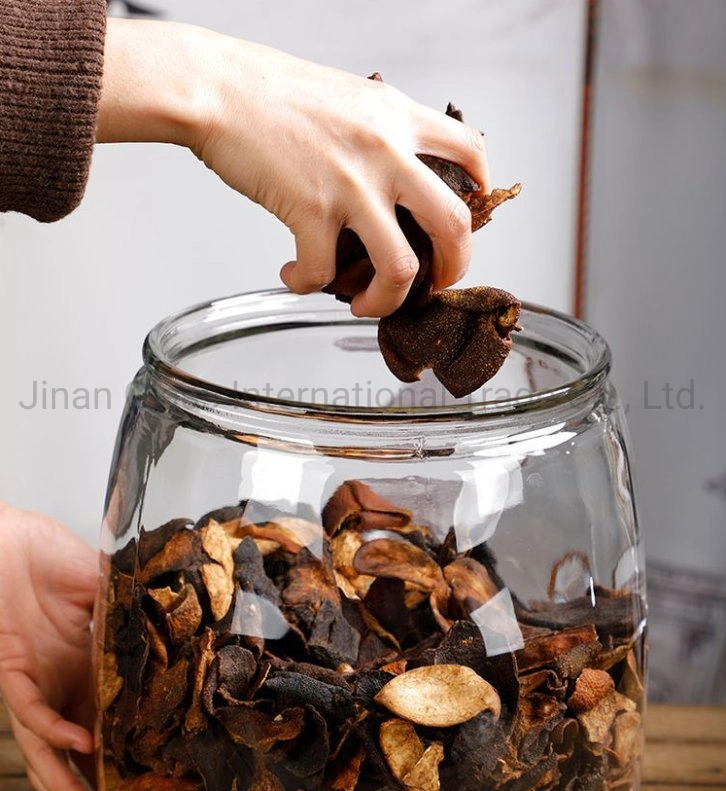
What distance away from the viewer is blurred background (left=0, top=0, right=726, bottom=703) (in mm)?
1441

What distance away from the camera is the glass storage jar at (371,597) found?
1.83 feet

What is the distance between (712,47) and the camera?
4.73ft

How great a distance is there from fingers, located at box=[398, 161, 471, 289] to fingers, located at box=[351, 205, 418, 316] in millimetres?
13

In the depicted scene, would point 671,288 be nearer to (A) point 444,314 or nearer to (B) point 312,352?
(B) point 312,352

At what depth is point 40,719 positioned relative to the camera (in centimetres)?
81

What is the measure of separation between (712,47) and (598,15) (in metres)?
0.15

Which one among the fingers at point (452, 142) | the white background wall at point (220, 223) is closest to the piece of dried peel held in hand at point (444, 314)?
the fingers at point (452, 142)

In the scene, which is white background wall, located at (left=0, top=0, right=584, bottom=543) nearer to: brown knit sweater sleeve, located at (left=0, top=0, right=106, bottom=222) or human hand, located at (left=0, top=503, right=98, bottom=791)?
human hand, located at (left=0, top=503, right=98, bottom=791)

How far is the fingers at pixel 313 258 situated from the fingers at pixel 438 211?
0.15 ft

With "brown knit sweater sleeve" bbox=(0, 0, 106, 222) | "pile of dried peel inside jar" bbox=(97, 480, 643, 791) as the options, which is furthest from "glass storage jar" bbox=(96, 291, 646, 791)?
"brown knit sweater sleeve" bbox=(0, 0, 106, 222)

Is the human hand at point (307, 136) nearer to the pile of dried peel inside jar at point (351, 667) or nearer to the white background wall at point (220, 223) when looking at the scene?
the pile of dried peel inside jar at point (351, 667)

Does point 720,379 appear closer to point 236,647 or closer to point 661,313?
point 661,313

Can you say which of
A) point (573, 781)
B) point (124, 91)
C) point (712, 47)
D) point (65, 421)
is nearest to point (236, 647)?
point (573, 781)

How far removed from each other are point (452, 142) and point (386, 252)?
79 millimetres
